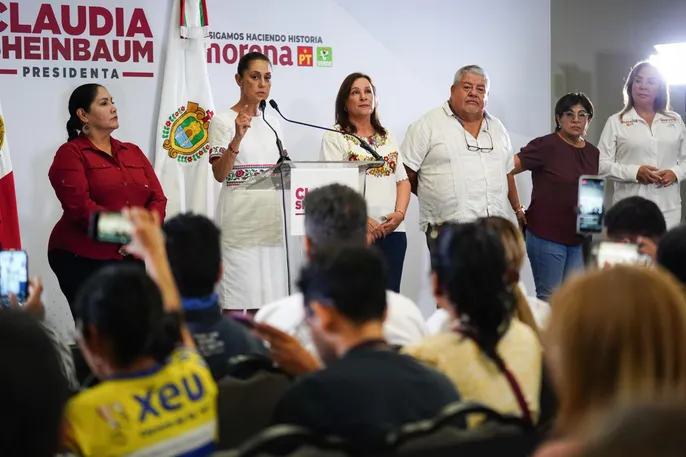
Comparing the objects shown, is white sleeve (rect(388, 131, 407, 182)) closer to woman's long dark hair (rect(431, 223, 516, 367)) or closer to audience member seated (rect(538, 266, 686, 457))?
woman's long dark hair (rect(431, 223, 516, 367))

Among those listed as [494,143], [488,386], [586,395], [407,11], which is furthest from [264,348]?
[407,11]

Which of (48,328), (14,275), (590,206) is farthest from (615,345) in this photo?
(590,206)

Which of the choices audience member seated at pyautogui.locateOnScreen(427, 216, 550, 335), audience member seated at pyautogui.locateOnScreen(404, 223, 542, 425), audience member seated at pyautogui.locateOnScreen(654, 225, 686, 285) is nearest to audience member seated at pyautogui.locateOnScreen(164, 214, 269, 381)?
audience member seated at pyautogui.locateOnScreen(404, 223, 542, 425)

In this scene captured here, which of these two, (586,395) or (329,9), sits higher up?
(329,9)

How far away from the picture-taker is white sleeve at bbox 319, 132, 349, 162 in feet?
16.1

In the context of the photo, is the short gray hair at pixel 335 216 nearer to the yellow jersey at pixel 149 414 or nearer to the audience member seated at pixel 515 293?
the audience member seated at pixel 515 293

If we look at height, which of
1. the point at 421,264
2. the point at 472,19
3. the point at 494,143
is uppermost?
the point at 472,19

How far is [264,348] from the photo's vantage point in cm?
225

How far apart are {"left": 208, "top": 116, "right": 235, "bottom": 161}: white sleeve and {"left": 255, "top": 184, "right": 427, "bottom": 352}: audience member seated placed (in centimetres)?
194

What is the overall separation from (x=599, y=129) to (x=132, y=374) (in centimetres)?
590

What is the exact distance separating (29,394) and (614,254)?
2.07 m

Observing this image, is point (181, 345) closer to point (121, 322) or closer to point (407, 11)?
point (121, 322)

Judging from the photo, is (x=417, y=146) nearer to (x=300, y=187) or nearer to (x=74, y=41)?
(x=300, y=187)

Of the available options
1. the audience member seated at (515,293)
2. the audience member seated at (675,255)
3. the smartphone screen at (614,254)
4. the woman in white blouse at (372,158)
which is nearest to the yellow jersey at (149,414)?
the audience member seated at (515,293)
